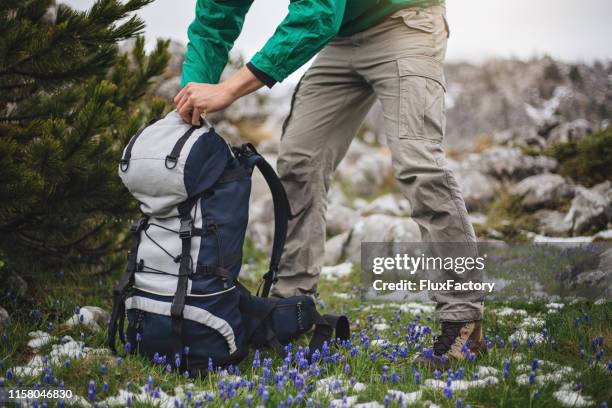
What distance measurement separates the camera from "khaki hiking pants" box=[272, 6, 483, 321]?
2918 mm

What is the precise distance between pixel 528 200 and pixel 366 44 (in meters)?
5.90

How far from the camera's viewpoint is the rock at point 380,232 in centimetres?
641

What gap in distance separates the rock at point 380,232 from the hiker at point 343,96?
9.49 feet

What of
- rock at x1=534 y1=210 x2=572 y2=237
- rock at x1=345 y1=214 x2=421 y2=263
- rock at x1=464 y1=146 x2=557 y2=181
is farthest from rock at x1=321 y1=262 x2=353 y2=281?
rock at x1=464 y1=146 x2=557 y2=181

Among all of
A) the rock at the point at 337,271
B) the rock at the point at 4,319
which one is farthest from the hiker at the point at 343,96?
the rock at the point at 337,271

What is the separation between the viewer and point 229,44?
3416 millimetres

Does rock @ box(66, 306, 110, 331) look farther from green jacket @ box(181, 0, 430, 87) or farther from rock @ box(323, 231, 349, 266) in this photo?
rock @ box(323, 231, 349, 266)

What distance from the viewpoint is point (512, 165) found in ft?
34.4

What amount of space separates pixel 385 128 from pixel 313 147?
699mm

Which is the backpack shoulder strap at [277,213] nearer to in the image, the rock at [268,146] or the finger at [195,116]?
the finger at [195,116]

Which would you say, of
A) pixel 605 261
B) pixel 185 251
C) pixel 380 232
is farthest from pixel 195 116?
pixel 380 232

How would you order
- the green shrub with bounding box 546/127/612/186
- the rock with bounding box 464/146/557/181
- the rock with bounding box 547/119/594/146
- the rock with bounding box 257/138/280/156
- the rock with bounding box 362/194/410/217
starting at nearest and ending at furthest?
the green shrub with bounding box 546/127/612/186, the rock with bounding box 362/194/410/217, the rock with bounding box 464/146/557/181, the rock with bounding box 547/119/594/146, the rock with bounding box 257/138/280/156

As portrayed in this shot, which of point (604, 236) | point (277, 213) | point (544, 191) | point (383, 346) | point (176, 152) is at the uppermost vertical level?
point (544, 191)

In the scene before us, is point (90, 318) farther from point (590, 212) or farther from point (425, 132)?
point (590, 212)
